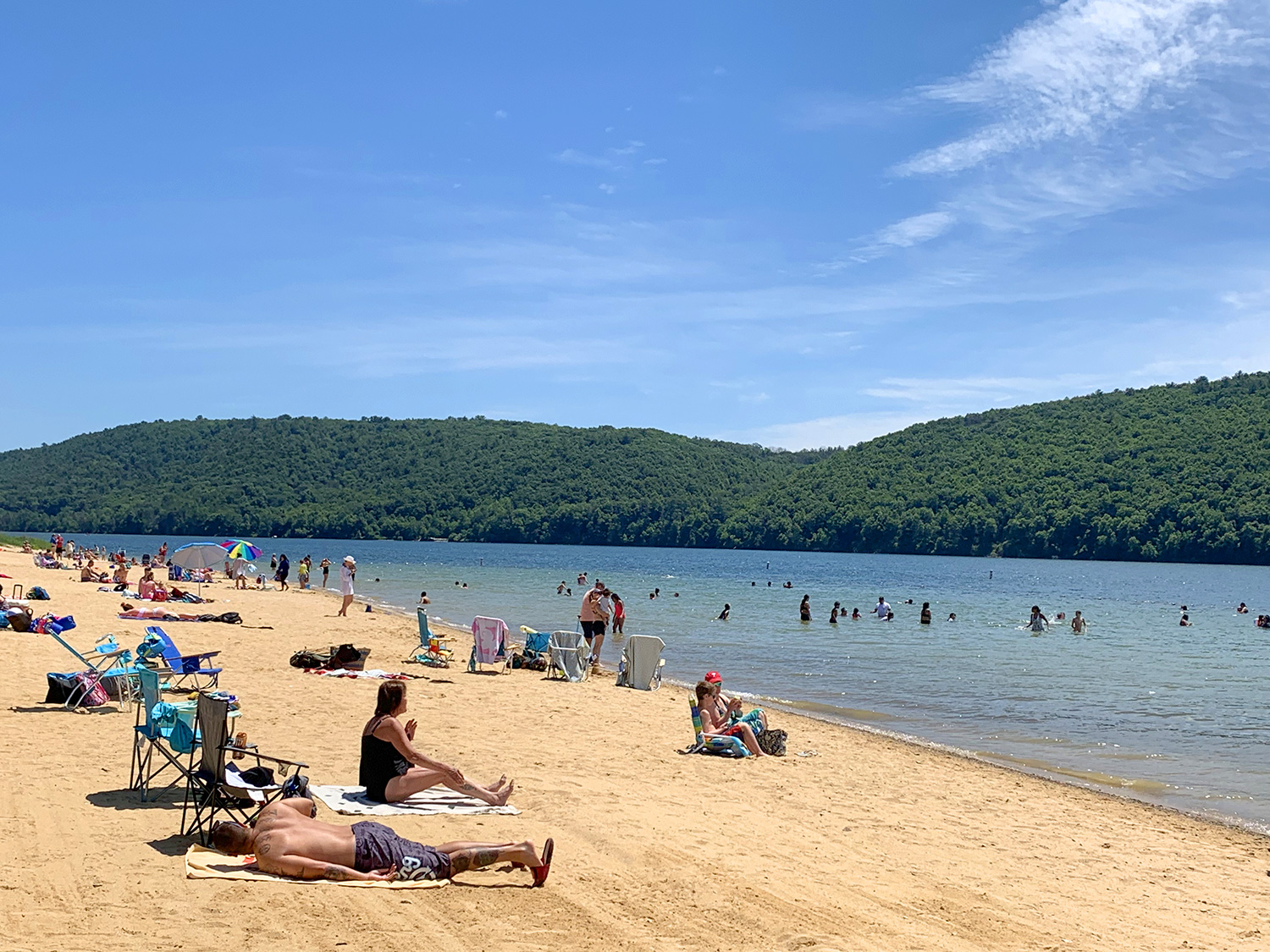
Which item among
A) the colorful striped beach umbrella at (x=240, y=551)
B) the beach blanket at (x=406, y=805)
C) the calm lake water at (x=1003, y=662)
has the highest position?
the colorful striped beach umbrella at (x=240, y=551)

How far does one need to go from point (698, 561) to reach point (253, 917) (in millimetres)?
79220

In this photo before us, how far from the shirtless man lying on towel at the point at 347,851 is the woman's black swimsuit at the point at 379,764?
942mm

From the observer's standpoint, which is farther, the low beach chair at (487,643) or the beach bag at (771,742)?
the low beach chair at (487,643)

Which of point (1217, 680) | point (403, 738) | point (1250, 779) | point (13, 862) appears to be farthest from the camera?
point (1217, 680)

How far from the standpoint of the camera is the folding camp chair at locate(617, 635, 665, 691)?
14.0 m

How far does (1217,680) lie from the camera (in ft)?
58.4

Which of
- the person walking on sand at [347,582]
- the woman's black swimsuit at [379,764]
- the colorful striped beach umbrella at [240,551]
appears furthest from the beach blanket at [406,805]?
the colorful striped beach umbrella at [240,551]

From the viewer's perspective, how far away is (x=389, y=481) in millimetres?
128250

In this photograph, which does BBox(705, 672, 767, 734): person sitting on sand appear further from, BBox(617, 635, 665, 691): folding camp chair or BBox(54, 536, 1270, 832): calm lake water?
BBox(617, 635, 665, 691): folding camp chair

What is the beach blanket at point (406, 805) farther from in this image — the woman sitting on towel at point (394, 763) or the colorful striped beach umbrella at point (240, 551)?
the colorful striped beach umbrella at point (240, 551)

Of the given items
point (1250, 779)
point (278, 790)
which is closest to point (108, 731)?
point (278, 790)

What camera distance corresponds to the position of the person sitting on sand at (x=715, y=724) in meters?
9.45

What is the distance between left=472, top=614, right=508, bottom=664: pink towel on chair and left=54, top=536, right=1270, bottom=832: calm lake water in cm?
374

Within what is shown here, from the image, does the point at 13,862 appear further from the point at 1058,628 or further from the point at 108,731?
the point at 1058,628
